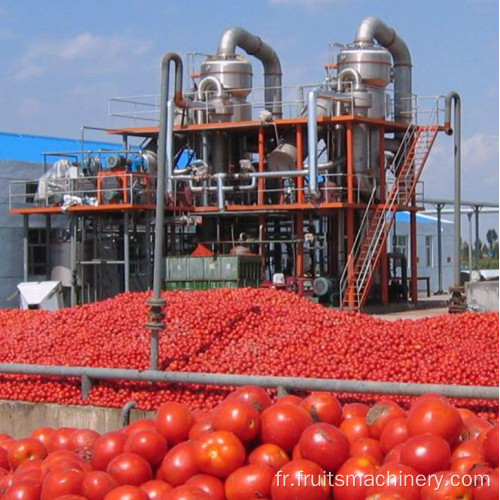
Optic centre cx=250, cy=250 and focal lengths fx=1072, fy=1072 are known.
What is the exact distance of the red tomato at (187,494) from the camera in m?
5.57

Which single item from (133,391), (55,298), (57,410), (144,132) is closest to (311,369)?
(133,391)

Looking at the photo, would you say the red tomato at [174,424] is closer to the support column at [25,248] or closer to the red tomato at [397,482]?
the red tomato at [397,482]

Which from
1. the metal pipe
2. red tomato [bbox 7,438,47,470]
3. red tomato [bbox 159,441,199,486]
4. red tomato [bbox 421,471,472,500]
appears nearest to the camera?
red tomato [bbox 421,471,472,500]

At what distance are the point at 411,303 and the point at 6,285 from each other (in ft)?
46.2

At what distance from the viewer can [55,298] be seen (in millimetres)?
33531

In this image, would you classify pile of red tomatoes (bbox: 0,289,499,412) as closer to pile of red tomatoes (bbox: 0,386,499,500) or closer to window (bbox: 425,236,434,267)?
pile of red tomatoes (bbox: 0,386,499,500)

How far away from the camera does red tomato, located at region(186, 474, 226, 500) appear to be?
227 inches

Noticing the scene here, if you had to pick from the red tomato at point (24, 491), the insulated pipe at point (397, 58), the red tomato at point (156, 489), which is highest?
the insulated pipe at point (397, 58)

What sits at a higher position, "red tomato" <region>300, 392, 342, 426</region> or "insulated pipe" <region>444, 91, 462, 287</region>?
"insulated pipe" <region>444, 91, 462, 287</region>

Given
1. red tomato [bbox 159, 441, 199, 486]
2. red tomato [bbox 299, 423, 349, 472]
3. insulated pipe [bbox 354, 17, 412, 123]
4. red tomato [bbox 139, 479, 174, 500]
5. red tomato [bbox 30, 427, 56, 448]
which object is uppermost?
insulated pipe [bbox 354, 17, 412, 123]

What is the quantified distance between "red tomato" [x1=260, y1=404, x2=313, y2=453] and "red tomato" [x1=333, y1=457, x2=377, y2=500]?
0.42m

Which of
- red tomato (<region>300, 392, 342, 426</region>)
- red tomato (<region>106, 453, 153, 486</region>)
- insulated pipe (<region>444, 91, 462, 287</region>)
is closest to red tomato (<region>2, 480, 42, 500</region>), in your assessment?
red tomato (<region>106, 453, 153, 486</region>)

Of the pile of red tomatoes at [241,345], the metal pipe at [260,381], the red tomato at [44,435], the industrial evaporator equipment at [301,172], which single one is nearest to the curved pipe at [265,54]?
the industrial evaporator equipment at [301,172]

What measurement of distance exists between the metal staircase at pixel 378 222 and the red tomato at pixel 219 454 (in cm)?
2515
